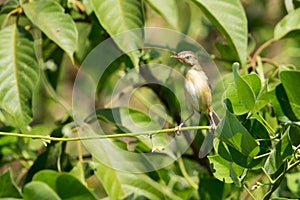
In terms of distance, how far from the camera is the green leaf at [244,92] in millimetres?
888

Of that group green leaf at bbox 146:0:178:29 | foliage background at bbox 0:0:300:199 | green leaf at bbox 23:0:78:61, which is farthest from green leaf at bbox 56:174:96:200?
green leaf at bbox 146:0:178:29

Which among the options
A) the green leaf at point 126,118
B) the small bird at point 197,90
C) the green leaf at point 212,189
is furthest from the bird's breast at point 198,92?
the green leaf at point 212,189

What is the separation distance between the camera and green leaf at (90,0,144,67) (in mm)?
1287

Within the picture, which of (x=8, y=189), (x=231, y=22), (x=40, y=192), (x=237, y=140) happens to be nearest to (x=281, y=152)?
(x=237, y=140)

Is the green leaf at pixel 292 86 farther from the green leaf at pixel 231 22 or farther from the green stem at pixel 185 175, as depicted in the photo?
the green stem at pixel 185 175

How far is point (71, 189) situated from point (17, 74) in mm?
250

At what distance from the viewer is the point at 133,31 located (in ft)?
4.31

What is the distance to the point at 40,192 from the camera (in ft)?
4.20

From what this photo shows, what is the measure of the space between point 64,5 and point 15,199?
1.42 feet

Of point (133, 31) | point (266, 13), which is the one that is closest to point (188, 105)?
point (133, 31)

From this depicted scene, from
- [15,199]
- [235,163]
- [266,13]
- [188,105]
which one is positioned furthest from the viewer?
[266,13]

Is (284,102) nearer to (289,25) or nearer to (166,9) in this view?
(166,9)

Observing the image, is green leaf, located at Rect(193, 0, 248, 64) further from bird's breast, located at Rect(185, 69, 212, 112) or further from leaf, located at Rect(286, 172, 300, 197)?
leaf, located at Rect(286, 172, 300, 197)

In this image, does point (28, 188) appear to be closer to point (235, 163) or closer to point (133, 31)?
point (133, 31)
